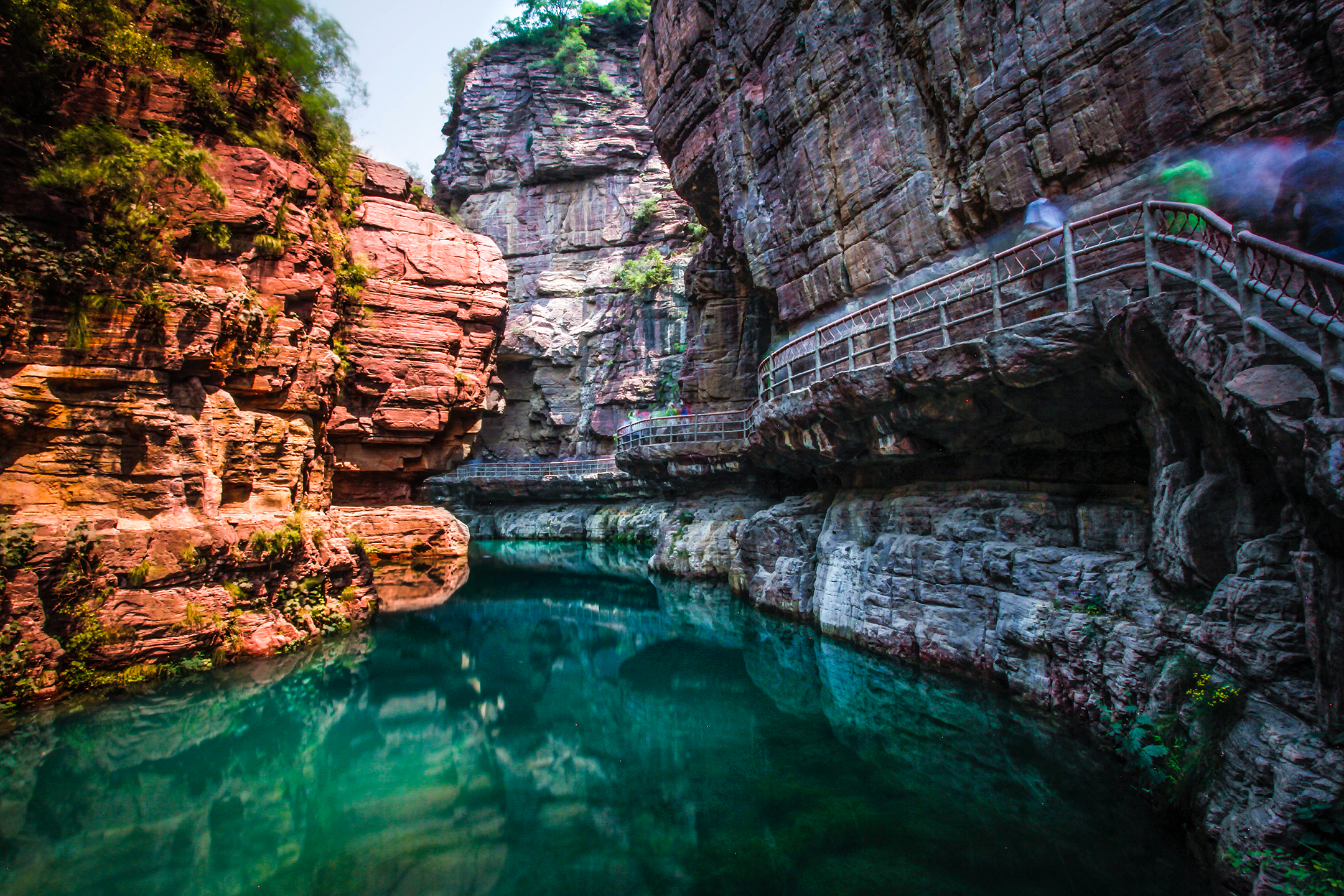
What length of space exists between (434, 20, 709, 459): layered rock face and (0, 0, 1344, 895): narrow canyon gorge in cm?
1947

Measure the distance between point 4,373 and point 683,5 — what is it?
56.9 ft

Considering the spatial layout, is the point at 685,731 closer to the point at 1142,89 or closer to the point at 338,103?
the point at 1142,89

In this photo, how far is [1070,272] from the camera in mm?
6664

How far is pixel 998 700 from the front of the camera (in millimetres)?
7883

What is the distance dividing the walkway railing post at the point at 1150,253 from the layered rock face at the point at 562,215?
3246 cm

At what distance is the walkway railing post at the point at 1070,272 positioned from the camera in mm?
6609

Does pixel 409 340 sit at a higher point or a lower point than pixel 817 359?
higher

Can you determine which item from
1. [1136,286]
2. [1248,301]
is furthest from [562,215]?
[1248,301]

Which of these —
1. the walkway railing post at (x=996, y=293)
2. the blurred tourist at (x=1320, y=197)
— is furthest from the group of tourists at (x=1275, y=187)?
the walkway railing post at (x=996, y=293)

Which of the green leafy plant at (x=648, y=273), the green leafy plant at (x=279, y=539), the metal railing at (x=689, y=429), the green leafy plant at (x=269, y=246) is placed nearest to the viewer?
the green leafy plant at (x=279, y=539)

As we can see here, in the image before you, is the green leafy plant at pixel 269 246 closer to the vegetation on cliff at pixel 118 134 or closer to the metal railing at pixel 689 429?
the vegetation on cliff at pixel 118 134

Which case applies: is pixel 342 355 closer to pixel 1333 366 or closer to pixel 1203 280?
pixel 1203 280

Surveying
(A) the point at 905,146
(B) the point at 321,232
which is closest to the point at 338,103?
(B) the point at 321,232

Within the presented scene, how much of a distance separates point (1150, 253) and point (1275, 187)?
2425mm
